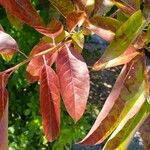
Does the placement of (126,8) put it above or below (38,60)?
above

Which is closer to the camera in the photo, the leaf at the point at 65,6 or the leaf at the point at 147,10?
the leaf at the point at 147,10

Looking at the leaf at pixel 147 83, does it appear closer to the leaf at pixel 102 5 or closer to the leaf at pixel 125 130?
the leaf at pixel 125 130

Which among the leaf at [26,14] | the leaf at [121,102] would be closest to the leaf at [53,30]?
the leaf at [26,14]

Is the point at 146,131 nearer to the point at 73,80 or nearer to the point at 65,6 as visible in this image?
the point at 73,80

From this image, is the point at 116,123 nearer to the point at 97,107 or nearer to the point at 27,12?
the point at 27,12

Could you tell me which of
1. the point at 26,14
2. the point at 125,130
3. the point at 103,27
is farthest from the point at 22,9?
the point at 125,130

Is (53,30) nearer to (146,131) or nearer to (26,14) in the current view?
(26,14)

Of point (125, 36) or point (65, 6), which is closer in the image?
point (125, 36)
